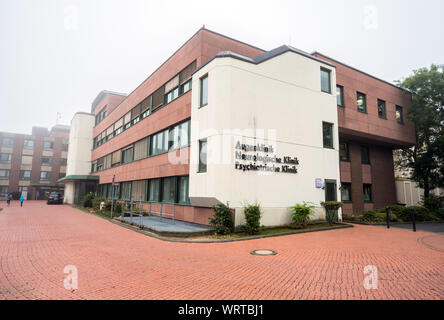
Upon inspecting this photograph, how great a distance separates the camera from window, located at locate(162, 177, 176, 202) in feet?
54.0

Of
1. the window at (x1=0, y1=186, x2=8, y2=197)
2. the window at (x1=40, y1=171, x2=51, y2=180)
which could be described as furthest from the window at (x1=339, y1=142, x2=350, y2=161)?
the window at (x1=0, y1=186, x2=8, y2=197)

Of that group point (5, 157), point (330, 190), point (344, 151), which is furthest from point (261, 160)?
point (5, 157)

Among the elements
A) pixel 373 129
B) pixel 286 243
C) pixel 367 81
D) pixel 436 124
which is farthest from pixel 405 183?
pixel 286 243

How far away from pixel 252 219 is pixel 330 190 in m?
6.84

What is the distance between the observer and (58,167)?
6131cm

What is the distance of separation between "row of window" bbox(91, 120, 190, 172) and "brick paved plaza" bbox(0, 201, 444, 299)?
760cm

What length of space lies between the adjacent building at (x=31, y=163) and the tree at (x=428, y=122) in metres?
61.0

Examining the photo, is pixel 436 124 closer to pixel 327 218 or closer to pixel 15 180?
pixel 327 218

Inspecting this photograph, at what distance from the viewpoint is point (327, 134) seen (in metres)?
16.2

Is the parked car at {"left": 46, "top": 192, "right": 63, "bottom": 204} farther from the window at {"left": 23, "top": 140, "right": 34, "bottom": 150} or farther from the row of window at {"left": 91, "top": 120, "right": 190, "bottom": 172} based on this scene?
the window at {"left": 23, "top": 140, "right": 34, "bottom": 150}

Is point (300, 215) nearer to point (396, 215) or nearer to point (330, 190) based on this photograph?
point (330, 190)

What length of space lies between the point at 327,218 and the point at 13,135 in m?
69.3

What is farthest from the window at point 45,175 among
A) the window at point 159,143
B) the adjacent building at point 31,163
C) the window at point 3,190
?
the window at point 159,143

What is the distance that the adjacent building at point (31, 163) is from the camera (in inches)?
2206
